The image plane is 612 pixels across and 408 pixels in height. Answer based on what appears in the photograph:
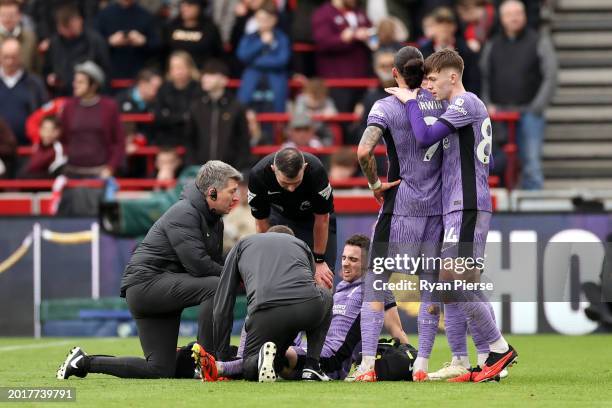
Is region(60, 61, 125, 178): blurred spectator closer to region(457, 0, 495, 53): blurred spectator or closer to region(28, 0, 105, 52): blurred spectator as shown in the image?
region(28, 0, 105, 52): blurred spectator

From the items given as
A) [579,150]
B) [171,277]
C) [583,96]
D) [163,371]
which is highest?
[583,96]

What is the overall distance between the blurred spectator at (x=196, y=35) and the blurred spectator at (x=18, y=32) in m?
1.98

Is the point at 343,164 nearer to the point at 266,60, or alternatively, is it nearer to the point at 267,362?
the point at 266,60

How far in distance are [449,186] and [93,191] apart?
8587 millimetres

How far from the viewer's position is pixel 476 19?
20844mm

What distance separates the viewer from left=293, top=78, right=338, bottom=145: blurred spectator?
65.8 ft

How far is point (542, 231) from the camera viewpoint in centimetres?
1750

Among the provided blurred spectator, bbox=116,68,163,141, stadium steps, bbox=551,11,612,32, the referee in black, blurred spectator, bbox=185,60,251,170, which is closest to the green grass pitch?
the referee in black

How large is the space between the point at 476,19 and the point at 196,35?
381 cm

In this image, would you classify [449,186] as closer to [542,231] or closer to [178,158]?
[542,231]

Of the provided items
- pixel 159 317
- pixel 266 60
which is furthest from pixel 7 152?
pixel 159 317

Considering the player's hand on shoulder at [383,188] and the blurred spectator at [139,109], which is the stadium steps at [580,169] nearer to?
the blurred spectator at [139,109]

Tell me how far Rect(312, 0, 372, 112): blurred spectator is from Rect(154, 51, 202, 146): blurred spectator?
1899 mm

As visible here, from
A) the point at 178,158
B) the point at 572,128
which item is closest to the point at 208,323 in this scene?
the point at 178,158
